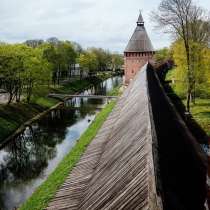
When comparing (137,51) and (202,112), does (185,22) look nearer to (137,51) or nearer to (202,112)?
(202,112)

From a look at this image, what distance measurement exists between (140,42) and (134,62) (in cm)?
326

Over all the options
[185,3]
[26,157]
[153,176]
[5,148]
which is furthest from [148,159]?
[185,3]

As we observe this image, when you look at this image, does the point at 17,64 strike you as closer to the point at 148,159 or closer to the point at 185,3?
the point at 185,3

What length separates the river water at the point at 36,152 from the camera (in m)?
21.9

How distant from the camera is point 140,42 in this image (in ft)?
194

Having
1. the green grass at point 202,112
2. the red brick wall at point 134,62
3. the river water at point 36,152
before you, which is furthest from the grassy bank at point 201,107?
the red brick wall at point 134,62

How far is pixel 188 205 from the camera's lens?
375 inches

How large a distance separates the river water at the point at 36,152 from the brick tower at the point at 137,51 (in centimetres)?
1285

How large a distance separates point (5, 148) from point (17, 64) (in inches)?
592

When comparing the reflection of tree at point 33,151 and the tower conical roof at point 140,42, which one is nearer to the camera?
the reflection of tree at point 33,151

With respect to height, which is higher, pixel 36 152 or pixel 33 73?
pixel 33 73

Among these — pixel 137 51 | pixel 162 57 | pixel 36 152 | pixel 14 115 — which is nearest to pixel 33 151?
pixel 36 152

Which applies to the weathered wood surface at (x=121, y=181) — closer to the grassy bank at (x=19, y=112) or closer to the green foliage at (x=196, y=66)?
the green foliage at (x=196, y=66)

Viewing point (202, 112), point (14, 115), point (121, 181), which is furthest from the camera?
point (14, 115)
